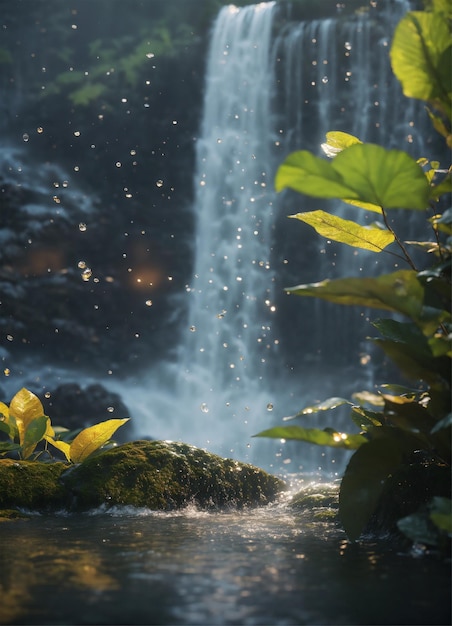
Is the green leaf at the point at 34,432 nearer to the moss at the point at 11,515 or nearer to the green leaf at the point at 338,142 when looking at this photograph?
the moss at the point at 11,515

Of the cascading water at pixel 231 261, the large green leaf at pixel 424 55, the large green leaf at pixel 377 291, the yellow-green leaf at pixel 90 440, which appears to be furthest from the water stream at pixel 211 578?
the cascading water at pixel 231 261

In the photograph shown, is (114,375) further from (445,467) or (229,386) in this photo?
(445,467)

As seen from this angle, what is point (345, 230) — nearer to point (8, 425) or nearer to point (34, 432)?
point (34, 432)

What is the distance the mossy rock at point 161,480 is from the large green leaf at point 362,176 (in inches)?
88.7

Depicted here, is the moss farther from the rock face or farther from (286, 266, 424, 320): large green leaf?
(286, 266, 424, 320): large green leaf

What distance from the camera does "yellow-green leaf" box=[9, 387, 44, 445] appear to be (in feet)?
14.0

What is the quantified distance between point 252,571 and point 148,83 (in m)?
13.4

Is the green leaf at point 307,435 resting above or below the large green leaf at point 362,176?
below

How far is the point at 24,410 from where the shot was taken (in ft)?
14.0

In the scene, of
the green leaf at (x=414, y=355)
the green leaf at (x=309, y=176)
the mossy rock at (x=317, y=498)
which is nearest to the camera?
the green leaf at (x=309, y=176)

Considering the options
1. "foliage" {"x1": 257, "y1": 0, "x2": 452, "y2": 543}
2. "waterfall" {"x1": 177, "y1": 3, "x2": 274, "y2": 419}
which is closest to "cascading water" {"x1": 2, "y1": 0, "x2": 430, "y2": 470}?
"waterfall" {"x1": 177, "y1": 3, "x2": 274, "y2": 419}

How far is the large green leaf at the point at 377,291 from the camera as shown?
2076mm

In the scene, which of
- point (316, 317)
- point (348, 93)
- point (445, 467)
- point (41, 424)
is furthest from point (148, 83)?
point (445, 467)

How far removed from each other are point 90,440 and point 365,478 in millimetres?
2197
